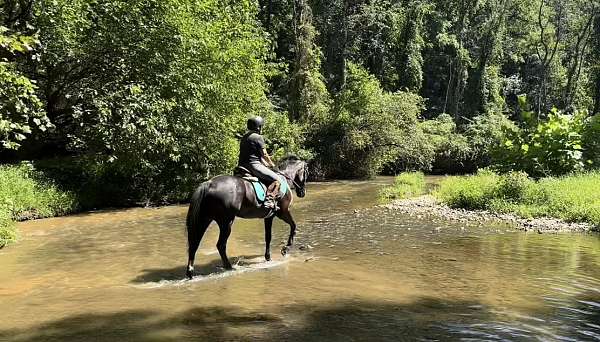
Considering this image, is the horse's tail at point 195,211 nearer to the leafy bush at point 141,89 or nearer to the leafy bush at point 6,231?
the leafy bush at point 6,231

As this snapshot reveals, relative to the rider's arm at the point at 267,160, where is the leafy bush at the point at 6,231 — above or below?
below

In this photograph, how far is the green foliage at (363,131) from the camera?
110ft

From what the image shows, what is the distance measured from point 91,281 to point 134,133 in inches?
406

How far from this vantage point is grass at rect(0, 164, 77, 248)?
16.0 metres

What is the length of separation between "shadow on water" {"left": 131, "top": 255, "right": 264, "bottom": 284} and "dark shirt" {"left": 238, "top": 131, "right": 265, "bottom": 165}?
2.09 m

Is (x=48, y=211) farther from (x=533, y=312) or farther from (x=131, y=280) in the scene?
(x=533, y=312)

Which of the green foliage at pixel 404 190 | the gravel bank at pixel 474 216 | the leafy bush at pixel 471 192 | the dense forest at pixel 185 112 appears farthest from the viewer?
the green foliage at pixel 404 190

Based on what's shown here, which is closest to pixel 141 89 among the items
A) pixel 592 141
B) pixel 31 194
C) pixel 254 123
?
pixel 31 194

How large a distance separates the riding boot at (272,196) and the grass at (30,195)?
861 cm

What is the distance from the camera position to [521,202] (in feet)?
56.2

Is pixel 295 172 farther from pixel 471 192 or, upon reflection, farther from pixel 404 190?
pixel 404 190

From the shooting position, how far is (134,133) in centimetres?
1866

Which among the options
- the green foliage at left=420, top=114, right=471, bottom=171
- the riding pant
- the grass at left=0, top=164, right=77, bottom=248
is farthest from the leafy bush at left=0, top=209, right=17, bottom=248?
the green foliage at left=420, top=114, right=471, bottom=171

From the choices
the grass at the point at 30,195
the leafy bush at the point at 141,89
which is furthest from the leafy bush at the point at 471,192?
the grass at the point at 30,195
